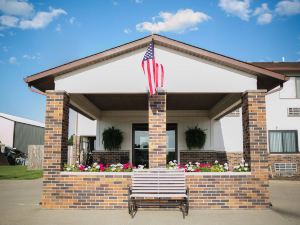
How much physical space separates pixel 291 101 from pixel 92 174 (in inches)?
543

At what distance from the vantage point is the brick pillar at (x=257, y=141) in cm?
744

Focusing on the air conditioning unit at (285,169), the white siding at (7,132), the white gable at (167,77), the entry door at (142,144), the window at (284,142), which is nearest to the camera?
the white gable at (167,77)

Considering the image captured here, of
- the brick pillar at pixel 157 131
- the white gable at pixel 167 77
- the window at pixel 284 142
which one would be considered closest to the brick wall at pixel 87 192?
the brick pillar at pixel 157 131

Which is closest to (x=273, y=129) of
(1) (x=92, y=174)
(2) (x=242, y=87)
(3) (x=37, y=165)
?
(2) (x=242, y=87)

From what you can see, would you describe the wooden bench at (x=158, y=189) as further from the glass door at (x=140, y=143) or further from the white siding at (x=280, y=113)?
the white siding at (x=280, y=113)

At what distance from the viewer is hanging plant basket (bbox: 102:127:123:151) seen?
13039 millimetres

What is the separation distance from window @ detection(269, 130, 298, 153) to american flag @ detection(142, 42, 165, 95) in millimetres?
11768

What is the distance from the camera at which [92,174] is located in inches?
295

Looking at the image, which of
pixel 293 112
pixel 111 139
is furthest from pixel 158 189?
pixel 293 112

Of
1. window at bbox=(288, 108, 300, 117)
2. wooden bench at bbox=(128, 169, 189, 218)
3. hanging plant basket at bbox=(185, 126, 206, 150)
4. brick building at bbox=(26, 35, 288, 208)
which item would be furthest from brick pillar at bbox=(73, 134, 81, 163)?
window at bbox=(288, 108, 300, 117)

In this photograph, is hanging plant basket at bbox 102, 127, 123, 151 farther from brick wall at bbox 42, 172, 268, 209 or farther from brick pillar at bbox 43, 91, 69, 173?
brick wall at bbox 42, 172, 268, 209

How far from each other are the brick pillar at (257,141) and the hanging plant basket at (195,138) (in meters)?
5.20

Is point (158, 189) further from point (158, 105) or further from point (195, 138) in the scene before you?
point (195, 138)

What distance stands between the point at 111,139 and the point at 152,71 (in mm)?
6310
